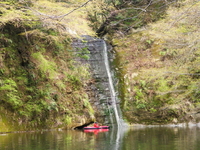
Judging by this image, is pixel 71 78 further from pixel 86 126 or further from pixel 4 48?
pixel 4 48

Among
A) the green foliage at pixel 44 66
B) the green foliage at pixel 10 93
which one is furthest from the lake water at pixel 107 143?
the green foliage at pixel 44 66

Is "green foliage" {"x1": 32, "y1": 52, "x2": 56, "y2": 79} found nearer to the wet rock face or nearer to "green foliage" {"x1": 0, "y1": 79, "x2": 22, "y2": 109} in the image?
"green foliage" {"x1": 0, "y1": 79, "x2": 22, "y2": 109}

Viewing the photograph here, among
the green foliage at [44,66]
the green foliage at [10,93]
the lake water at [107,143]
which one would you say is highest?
the green foliage at [44,66]

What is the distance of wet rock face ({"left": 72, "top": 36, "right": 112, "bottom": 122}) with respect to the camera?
1564 cm

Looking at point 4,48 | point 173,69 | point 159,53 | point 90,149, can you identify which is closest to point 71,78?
point 4,48

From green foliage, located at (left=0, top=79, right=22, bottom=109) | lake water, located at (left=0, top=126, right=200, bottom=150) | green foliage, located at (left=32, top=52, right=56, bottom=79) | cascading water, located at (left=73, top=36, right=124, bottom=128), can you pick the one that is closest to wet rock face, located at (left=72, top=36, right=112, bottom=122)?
cascading water, located at (left=73, top=36, right=124, bottom=128)

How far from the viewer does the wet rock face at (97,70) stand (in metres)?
15.6

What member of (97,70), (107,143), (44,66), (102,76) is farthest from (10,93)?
(97,70)

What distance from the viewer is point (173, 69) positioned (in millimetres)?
14305

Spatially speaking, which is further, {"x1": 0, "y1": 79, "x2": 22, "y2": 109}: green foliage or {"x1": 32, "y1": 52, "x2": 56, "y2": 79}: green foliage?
{"x1": 32, "y1": 52, "x2": 56, "y2": 79}: green foliage

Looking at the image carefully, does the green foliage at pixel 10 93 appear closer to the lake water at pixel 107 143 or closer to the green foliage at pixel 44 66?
the green foliage at pixel 44 66

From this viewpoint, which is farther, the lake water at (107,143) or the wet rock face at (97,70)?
the wet rock face at (97,70)

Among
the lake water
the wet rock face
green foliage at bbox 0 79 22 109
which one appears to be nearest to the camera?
the lake water

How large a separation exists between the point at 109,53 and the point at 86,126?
7620 millimetres
